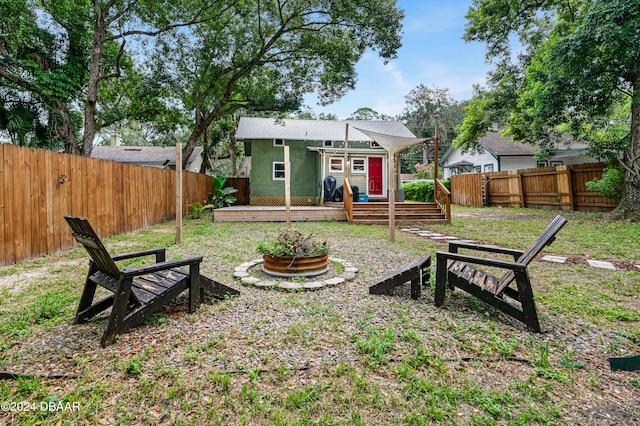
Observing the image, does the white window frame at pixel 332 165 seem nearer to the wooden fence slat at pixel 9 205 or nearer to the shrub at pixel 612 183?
the shrub at pixel 612 183

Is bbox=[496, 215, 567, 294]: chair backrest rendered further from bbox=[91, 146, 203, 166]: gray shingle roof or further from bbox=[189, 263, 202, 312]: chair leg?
bbox=[91, 146, 203, 166]: gray shingle roof

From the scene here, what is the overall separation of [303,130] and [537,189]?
36.1 ft

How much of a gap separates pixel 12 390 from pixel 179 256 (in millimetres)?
3288

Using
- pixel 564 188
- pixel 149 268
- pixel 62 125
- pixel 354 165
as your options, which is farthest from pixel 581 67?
pixel 62 125

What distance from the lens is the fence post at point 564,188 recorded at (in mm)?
11680

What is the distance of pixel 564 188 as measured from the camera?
39.3 feet

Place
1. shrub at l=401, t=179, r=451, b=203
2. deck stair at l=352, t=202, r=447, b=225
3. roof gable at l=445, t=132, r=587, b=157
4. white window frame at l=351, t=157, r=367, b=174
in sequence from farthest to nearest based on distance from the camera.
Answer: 1. roof gable at l=445, t=132, r=587, b=157
2. shrub at l=401, t=179, r=451, b=203
3. white window frame at l=351, t=157, r=367, b=174
4. deck stair at l=352, t=202, r=447, b=225

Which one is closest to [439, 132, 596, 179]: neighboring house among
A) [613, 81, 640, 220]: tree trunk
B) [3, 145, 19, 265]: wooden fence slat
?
[613, 81, 640, 220]: tree trunk

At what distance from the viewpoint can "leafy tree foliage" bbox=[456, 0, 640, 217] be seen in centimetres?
718

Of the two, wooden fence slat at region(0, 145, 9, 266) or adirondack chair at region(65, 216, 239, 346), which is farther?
wooden fence slat at region(0, 145, 9, 266)

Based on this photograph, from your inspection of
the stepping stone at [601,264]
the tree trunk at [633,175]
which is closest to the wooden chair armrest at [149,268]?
the stepping stone at [601,264]

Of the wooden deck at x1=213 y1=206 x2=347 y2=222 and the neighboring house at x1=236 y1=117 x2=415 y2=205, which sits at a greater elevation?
the neighboring house at x1=236 y1=117 x2=415 y2=205

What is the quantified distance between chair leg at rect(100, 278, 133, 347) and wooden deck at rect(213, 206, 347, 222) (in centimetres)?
844

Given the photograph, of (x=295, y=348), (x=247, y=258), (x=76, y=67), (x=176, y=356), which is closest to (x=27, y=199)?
(x=247, y=258)
